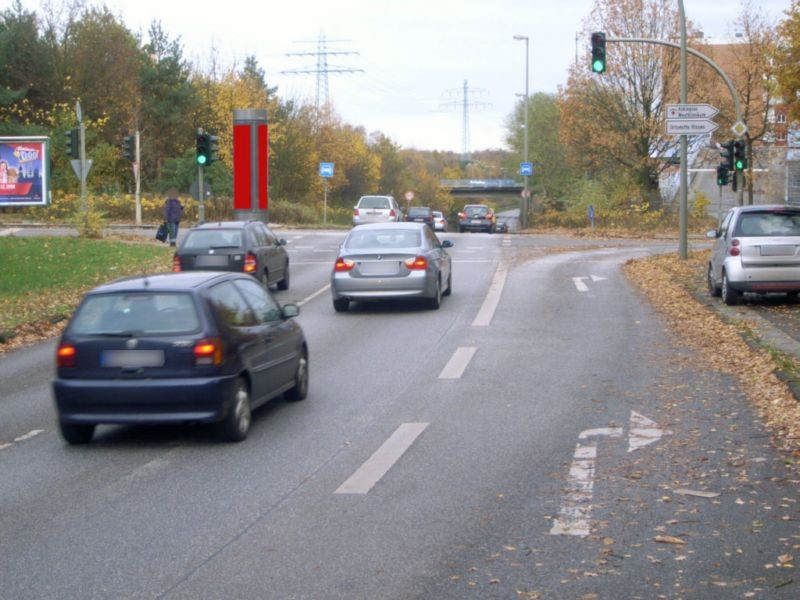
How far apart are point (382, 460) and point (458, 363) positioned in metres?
5.28

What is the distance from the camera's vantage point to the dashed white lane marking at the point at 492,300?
18562 mm

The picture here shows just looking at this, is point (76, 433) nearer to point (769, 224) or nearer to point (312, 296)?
point (769, 224)

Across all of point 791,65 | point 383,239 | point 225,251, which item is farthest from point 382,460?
point 791,65

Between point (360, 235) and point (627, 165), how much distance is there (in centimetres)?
3881

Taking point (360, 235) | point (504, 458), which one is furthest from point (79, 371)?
point (360, 235)

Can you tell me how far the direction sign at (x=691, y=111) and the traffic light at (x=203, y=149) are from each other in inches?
522

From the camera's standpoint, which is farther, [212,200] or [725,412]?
[212,200]

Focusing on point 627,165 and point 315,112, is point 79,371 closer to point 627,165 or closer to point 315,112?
point 627,165

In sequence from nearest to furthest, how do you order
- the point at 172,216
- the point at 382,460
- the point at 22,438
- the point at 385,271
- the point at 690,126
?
the point at 382,460 → the point at 22,438 → the point at 385,271 → the point at 690,126 → the point at 172,216

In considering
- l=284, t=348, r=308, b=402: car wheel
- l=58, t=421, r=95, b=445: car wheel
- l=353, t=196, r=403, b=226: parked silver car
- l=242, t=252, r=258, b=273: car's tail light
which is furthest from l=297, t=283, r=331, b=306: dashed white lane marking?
l=353, t=196, r=403, b=226: parked silver car

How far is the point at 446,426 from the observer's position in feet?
34.2

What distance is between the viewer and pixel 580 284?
2505 cm

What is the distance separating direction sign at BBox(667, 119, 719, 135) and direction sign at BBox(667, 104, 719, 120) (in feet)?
0.38

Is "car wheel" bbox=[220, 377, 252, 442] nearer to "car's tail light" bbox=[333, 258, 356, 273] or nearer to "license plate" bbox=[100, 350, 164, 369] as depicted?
"license plate" bbox=[100, 350, 164, 369]
